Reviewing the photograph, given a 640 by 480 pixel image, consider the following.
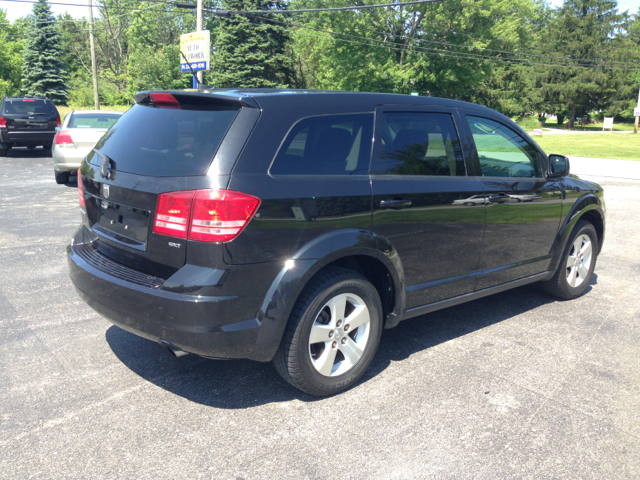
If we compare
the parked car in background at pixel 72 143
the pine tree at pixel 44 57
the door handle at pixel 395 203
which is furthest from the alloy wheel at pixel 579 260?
the pine tree at pixel 44 57

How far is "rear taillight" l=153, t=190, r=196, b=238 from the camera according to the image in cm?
285

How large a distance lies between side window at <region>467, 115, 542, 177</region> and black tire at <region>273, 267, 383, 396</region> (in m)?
1.58

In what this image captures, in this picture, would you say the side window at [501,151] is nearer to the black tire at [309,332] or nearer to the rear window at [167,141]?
the black tire at [309,332]

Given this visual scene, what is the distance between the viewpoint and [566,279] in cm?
525

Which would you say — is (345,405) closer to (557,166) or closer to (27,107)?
(557,166)

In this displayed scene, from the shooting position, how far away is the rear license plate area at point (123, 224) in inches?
121

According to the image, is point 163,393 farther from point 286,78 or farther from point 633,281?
point 286,78

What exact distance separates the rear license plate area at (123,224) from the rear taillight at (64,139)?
915 cm

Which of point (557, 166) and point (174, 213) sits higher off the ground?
point (557, 166)

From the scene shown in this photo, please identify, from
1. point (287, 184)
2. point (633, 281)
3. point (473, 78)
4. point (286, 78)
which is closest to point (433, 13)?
point (473, 78)

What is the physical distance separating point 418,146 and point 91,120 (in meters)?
10.6

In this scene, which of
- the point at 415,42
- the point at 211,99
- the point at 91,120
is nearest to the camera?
the point at 211,99

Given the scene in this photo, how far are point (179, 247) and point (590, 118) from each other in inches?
3297

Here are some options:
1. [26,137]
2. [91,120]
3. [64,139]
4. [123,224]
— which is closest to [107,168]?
[123,224]
